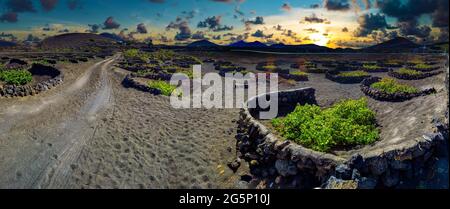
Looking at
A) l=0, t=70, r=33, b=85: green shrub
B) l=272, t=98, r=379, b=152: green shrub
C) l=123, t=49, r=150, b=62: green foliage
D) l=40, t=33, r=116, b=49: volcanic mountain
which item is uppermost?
l=40, t=33, r=116, b=49: volcanic mountain

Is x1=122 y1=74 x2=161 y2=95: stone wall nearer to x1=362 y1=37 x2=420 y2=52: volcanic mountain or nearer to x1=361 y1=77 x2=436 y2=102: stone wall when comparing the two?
x1=361 y1=77 x2=436 y2=102: stone wall

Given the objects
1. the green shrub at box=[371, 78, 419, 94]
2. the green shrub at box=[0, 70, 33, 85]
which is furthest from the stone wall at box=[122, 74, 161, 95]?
the green shrub at box=[371, 78, 419, 94]

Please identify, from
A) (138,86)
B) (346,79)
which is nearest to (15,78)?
(138,86)

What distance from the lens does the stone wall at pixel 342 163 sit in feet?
29.2

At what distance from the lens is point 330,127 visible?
1316cm

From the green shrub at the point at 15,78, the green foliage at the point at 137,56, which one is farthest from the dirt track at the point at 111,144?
the green foliage at the point at 137,56

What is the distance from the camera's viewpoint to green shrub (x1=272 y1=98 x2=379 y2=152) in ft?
39.8

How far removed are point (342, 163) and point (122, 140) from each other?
389 inches

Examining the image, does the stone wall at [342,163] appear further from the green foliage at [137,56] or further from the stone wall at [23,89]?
the green foliage at [137,56]

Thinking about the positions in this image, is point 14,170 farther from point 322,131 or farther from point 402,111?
point 402,111

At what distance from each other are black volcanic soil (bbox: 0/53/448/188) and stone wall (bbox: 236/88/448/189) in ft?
2.49

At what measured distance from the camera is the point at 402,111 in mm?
16109
